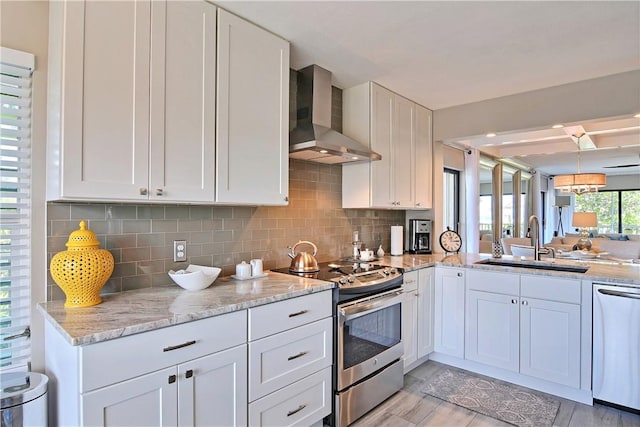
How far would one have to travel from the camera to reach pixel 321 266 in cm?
295

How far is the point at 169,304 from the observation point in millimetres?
1694

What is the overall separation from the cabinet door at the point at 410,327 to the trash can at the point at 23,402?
7.47ft

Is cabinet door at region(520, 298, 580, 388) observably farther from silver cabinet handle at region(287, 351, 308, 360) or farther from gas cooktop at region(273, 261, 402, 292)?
silver cabinet handle at region(287, 351, 308, 360)

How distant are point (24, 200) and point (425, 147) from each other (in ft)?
11.2

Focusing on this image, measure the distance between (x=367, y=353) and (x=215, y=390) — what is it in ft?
3.86

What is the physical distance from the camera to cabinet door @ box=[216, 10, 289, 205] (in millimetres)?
2070

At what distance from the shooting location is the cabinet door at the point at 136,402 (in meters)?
1.30

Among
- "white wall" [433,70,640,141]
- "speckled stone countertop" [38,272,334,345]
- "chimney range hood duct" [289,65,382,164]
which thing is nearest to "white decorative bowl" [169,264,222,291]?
"speckled stone countertop" [38,272,334,345]

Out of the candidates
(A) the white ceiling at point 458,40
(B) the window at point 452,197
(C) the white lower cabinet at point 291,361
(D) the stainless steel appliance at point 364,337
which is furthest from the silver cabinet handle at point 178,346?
(B) the window at point 452,197

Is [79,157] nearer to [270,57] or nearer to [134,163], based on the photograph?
[134,163]

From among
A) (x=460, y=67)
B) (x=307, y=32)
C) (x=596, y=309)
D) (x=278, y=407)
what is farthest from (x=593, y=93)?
(x=278, y=407)

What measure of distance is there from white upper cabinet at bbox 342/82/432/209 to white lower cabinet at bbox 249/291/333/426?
1.36 m

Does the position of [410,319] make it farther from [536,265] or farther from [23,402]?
[23,402]

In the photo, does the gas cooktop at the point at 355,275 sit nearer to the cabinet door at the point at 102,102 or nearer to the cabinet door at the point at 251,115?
the cabinet door at the point at 251,115
